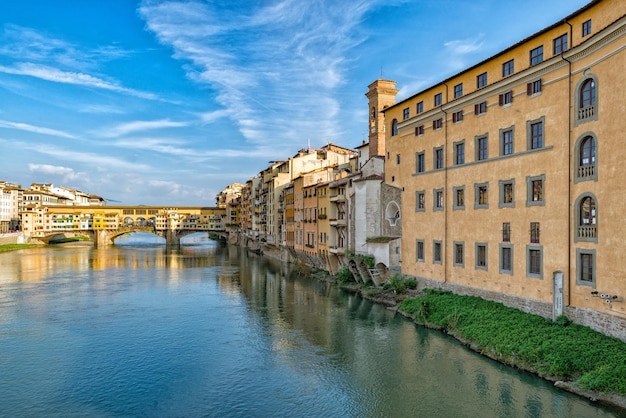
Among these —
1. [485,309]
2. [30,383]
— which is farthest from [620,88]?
[30,383]

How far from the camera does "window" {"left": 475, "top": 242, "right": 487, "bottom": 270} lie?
1161 inches

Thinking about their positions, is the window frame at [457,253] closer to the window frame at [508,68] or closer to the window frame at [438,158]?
the window frame at [438,158]

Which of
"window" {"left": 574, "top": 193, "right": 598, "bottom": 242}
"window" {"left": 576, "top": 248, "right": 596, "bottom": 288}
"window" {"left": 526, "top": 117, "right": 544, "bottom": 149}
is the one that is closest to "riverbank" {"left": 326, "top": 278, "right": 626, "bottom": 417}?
"window" {"left": 576, "top": 248, "right": 596, "bottom": 288}

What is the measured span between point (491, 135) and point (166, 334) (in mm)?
24088

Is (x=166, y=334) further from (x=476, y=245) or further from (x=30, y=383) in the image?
(x=476, y=245)

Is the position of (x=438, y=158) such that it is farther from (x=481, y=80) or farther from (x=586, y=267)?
(x=586, y=267)

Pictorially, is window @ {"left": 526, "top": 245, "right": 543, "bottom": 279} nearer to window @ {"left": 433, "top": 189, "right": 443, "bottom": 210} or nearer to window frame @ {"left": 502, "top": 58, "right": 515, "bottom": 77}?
window @ {"left": 433, "top": 189, "right": 443, "bottom": 210}

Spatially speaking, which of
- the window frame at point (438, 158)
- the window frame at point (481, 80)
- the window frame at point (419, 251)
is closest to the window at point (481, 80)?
the window frame at point (481, 80)

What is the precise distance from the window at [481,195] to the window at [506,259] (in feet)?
9.58

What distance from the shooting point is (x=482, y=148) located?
29.8m

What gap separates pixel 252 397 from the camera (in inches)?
786

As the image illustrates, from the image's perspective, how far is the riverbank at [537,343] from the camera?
18094mm

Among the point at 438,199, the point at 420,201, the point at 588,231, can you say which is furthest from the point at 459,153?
the point at 588,231

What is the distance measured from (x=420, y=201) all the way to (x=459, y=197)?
482 centimetres
